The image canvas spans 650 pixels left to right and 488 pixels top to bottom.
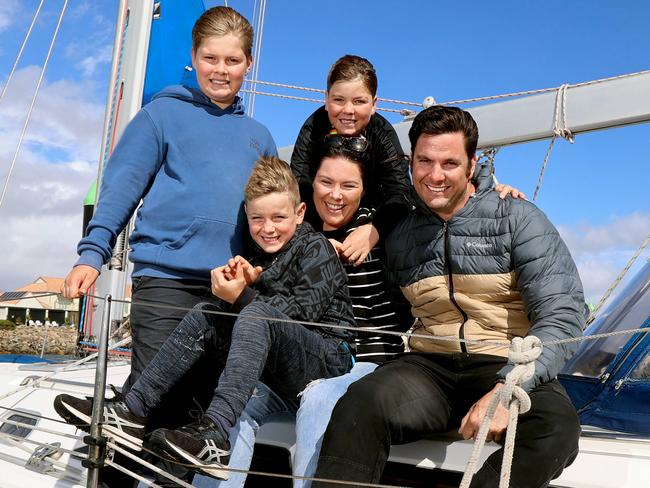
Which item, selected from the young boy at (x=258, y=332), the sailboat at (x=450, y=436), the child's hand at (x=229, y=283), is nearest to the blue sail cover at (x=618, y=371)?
the sailboat at (x=450, y=436)

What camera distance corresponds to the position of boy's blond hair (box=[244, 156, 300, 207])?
260 cm

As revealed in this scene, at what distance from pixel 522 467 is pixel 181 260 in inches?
56.9

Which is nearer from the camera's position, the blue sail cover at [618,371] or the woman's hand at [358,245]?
the blue sail cover at [618,371]

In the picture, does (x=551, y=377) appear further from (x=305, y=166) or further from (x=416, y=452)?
(x=305, y=166)

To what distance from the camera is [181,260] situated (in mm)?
2635

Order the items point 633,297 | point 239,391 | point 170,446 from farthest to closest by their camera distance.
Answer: point 633,297
point 239,391
point 170,446

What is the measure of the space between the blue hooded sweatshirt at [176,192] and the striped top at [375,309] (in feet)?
1.70

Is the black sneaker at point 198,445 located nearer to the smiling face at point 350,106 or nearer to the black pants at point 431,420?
the black pants at point 431,420

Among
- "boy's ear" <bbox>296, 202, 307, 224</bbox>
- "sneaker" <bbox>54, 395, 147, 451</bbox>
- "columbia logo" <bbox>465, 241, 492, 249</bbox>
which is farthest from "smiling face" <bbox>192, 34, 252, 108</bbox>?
"sneaker" <bbox>54, 395, 147, 451</bbox>

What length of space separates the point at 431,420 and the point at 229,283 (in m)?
0.82

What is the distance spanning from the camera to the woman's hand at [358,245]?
105 inches

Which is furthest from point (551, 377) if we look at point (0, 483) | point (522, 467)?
point (0, 483)

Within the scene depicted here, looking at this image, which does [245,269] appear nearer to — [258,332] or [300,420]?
[258,332]

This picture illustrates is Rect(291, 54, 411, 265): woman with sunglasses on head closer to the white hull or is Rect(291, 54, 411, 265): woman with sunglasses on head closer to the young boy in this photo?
the young boy
